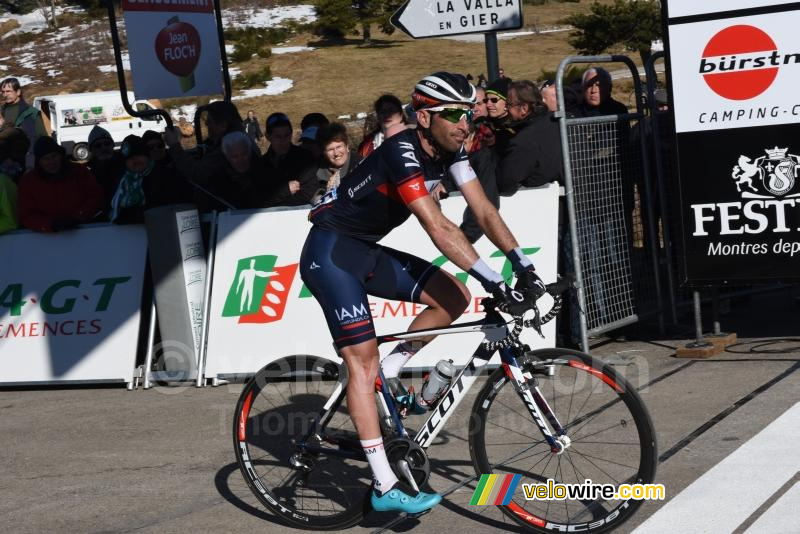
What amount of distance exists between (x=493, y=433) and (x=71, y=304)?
5458 mm

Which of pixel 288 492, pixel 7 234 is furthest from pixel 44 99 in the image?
pixel 288 492

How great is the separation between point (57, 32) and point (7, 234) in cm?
7130

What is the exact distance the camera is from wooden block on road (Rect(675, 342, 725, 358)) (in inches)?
340

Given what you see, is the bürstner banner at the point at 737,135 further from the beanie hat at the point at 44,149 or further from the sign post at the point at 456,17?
the beanie hat at the point at 44,149

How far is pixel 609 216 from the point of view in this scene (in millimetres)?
9203

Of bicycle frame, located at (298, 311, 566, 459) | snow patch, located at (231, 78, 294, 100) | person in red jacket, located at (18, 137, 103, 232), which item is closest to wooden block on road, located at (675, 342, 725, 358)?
bicycle frame, located at (298, 311, 566, 459)

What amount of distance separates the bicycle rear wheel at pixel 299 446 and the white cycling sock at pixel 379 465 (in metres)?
0.28

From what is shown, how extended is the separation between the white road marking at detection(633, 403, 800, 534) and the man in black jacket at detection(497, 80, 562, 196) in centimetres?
279

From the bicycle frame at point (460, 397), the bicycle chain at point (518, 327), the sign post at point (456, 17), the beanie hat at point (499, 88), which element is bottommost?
the bicycle frame at point (460, 397)

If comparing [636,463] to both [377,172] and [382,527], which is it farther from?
[377,172]

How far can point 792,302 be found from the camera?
10484mm

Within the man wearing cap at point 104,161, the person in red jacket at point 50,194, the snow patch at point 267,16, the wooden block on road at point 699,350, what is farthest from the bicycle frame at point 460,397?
the snow patch at point 267,16

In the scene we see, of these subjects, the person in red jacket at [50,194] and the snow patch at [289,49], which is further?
the snow patch at [289,49]

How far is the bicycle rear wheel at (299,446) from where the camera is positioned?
18.6 feet
